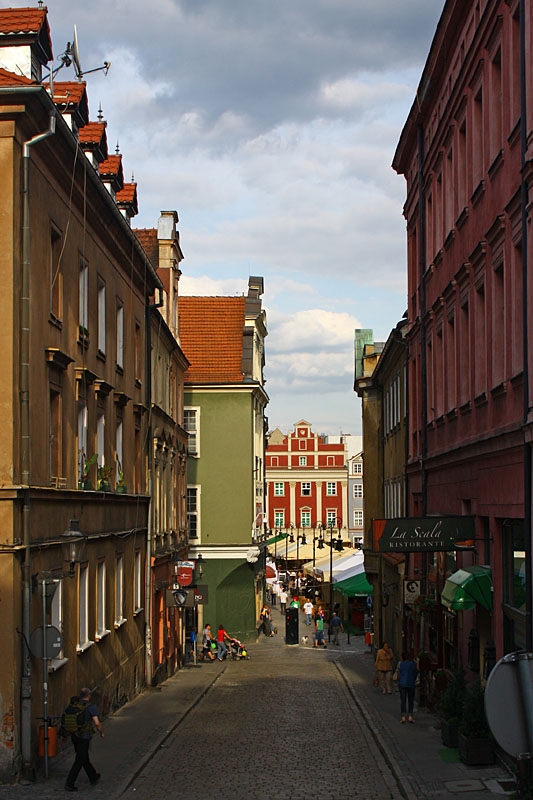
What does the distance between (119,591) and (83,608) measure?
176 inches

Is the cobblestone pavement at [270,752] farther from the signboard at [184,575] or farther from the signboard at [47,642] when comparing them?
the signboard at [184,575]

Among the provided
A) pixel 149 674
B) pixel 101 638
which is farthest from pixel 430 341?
pixel 149 674

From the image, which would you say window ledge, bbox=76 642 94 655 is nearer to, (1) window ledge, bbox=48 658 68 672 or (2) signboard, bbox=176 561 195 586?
(1) window ledge, bbox=48 658 68 672

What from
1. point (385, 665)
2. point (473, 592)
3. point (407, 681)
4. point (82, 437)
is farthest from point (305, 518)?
point (473, 592)

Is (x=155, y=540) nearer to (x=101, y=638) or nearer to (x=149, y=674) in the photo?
(x=149, y=674)

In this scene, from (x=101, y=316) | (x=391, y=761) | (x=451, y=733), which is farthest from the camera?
(x=101, y=316)

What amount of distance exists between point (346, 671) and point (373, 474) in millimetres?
9646

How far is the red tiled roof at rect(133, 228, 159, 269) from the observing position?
41.1 metres

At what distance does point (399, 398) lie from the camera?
3531cm

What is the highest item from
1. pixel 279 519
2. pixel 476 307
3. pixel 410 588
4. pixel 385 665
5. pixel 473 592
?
pixel 476 307

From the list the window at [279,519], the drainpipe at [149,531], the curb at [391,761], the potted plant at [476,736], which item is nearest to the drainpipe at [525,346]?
the potted plant at [476,736]

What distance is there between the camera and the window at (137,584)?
1141 inches

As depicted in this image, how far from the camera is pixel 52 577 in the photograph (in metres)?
18.1

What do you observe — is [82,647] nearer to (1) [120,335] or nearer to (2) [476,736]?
(2) [476,736]
